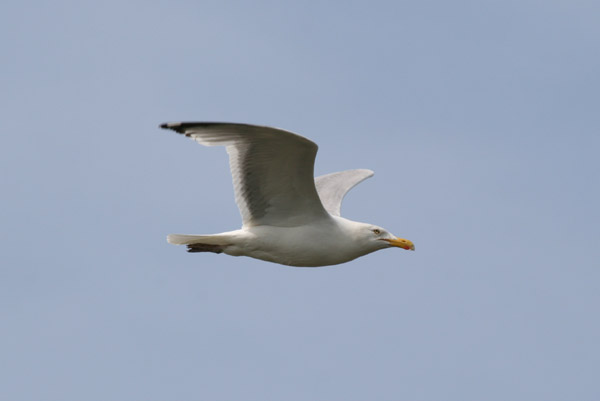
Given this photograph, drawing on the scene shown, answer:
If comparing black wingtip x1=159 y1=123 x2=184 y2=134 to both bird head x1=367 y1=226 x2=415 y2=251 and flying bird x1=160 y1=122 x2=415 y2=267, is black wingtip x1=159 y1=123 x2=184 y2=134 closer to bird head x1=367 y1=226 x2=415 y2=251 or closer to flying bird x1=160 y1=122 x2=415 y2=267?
flying bird x1=160 y1=122 x2=415 y2=267

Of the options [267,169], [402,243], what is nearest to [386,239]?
[402,243]

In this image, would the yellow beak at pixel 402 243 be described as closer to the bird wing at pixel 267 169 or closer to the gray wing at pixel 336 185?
the bird wing at pixel 267 169

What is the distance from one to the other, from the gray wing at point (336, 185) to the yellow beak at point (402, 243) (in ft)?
5.45

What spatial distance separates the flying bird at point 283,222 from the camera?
12.5 metres

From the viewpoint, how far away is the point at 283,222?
43.9ft

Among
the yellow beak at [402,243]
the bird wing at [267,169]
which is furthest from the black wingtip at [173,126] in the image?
the yellow beak at [402,243]

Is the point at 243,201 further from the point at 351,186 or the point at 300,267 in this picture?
the point at 351,186

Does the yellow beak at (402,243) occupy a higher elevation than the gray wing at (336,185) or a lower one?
lower

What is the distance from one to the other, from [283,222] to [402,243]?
1.71 meters

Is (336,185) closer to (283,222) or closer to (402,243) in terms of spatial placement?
(402,243)

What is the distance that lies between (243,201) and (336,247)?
132 cm

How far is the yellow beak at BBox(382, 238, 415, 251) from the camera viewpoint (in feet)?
→ 45.9

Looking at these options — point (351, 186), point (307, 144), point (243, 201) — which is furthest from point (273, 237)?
point (351, 186)

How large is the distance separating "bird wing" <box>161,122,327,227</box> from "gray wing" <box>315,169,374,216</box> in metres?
2.26
